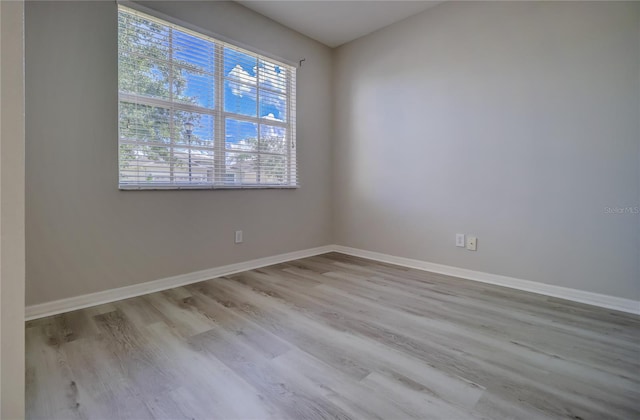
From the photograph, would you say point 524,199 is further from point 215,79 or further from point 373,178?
point 215,79

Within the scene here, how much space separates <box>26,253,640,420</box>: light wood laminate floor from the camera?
1135 mm

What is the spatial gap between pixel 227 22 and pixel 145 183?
163cm

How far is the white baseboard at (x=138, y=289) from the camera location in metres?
1.91

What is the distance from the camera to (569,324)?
71.9 inches

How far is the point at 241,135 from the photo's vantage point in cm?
291

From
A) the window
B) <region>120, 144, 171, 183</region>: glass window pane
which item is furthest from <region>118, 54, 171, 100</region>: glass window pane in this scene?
<region>120, 144, 171, 183</region>: glass window pane

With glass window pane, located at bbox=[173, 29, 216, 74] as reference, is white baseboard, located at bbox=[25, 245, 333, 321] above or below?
below

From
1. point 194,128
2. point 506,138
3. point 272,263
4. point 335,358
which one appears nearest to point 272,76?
point 194,128

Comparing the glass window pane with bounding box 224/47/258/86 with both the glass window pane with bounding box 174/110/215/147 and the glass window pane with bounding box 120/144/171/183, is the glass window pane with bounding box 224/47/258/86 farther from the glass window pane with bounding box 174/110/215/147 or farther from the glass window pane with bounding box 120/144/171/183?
the glass window pane with bounding box 120/144/171/183

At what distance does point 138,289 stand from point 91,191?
78cm

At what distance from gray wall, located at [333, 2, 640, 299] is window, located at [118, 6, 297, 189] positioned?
100cm
